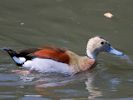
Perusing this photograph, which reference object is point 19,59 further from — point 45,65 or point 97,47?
point 97,47

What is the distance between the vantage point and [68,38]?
10.5 meters

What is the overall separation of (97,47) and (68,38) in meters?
1.18

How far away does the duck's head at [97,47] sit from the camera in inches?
368

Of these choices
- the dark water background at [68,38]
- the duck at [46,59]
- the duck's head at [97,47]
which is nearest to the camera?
the dark water background at [68,38]

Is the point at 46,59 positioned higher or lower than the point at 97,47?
lower

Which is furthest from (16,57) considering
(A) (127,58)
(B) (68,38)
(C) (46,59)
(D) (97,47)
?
(A) (127,58)

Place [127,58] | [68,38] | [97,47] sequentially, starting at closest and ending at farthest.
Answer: [97,47], [127,58], [68,38]

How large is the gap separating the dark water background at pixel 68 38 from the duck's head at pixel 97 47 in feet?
0.62

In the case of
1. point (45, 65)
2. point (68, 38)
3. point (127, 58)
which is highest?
point (68, 38)

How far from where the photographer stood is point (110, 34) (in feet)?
35.8

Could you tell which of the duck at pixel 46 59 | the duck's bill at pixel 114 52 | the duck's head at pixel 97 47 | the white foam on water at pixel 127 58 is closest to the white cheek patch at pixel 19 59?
the duck at pixel 46 59

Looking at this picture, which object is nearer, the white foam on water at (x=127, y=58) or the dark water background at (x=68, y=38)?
the dark water background at (x=68, y=38)

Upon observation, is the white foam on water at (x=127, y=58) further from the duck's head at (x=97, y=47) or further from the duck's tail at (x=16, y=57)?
the duck's tail at (x=16, y=57)

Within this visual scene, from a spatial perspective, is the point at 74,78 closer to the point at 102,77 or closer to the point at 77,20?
the point at 102,77
